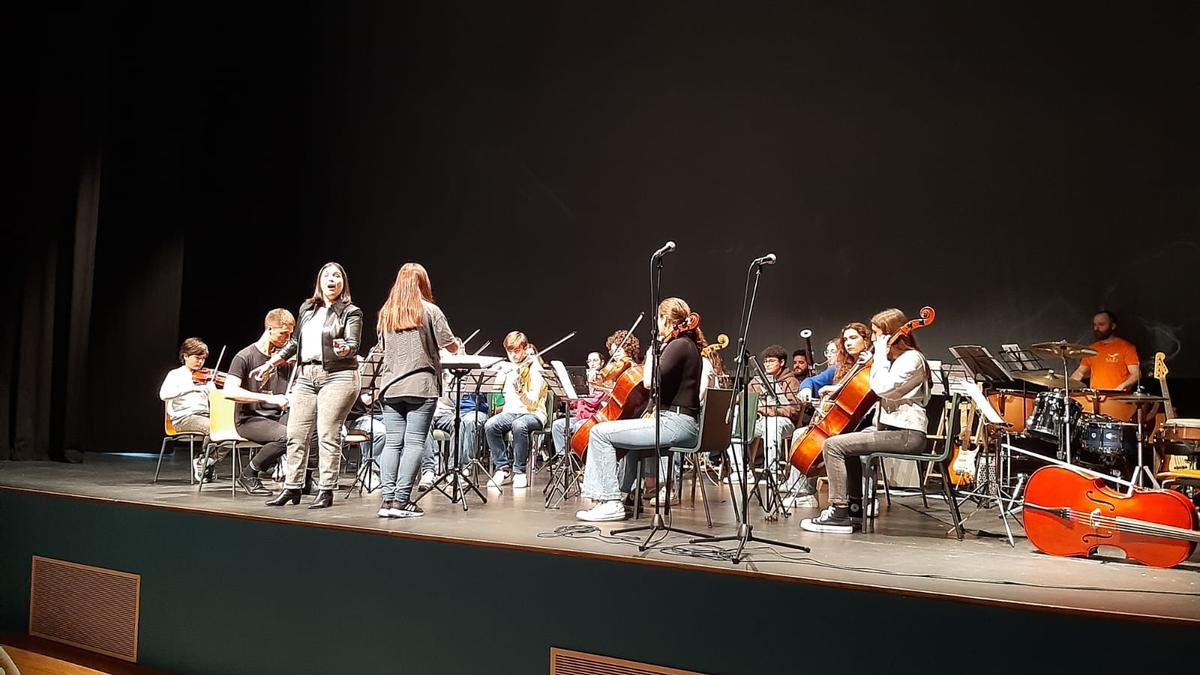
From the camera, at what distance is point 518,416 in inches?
276

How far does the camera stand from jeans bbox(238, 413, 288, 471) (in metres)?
5.75

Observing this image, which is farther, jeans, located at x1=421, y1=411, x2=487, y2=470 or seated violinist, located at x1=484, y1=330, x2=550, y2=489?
jeans, located at x1=421, y1=411, x2=487, y2=470

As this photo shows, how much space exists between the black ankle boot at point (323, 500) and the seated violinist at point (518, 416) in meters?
1.96

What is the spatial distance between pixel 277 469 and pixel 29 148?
3.85 meters

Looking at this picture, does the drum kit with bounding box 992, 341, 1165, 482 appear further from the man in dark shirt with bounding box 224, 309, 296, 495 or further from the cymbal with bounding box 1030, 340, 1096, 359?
the man in dark shirt with bounding box 224, 309, 296, 495

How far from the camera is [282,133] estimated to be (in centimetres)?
1080

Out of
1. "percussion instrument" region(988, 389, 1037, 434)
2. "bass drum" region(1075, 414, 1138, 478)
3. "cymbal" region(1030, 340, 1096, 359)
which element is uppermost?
"cymbal" region(1030, 340, 1096, 359)

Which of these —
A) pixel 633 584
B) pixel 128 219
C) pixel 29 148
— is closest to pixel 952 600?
pixel 633 584

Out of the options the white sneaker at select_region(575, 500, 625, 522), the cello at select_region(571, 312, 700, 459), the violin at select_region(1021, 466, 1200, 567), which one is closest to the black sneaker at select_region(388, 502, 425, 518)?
the white sneaker at select_region(575, 500, 625, 522)

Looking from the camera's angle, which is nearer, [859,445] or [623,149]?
[859,445]

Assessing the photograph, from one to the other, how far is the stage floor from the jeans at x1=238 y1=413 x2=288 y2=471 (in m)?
0.33

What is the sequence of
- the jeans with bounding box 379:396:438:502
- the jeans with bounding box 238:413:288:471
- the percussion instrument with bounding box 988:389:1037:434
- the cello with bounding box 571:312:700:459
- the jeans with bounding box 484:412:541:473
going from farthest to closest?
1. the percussion instrument with bounding box 988:389:1037:434
2. the jeans with bounding box 484:412:541:473
3. the jeans with bounding box 238:413:288:471
4. the cello with bounding box 571:312:700:459
5. the jeans with bounding box 379:396:438:502

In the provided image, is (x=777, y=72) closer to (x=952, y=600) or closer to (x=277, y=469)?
(x=277, y=469)

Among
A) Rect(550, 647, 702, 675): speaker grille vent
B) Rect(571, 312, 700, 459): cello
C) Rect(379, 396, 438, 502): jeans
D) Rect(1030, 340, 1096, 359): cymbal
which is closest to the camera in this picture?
Rect(550, 647, 702, 675): speaker grille vent
